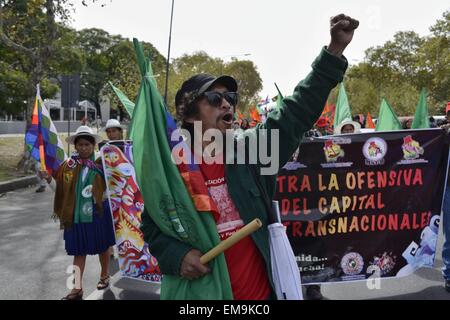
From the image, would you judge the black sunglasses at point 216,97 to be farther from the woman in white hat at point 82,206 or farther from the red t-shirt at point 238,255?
the woman in white hat at point 82,206

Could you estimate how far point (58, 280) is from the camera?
550 centimetres

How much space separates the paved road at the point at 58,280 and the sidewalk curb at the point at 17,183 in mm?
4883

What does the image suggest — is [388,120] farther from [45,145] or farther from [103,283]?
[45,145]

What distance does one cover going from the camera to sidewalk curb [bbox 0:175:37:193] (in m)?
12.4

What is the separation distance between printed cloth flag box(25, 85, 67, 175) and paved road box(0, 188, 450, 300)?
1.24 metres

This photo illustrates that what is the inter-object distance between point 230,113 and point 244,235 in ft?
1.89

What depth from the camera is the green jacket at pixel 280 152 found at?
1989 millimetres

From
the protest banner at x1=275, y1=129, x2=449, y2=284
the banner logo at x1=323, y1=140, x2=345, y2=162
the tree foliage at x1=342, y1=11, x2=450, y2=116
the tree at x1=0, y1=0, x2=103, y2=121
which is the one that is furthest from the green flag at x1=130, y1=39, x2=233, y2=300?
the tree foliage at x1=342, y1=11, x2=450, y2=116

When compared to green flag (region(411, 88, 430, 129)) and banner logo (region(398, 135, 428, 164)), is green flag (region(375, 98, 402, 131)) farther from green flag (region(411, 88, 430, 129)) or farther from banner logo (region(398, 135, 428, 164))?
banner logo (region(398, 135, 428, 164))

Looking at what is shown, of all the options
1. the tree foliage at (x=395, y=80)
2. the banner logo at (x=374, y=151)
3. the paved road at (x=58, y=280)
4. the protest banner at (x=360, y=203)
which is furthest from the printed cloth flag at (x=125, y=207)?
the tree foliage at (x=395, y=80)

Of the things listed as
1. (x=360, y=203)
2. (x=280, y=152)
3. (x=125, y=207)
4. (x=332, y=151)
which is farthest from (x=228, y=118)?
(x=125, y=207)

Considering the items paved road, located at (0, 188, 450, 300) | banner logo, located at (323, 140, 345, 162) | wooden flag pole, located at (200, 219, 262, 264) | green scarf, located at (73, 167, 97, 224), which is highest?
banner logo, located at (323, 140, 345, 162)
